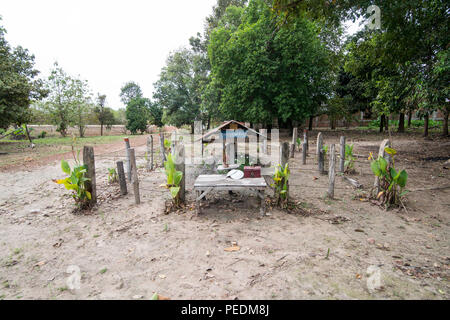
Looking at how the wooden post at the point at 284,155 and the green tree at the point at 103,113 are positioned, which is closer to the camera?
the wooden post at the point at 284,155

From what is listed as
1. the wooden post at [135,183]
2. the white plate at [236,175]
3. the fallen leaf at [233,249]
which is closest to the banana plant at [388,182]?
the white plate at [236,175]

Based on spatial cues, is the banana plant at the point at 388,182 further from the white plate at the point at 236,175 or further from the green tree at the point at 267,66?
the green tree at the point at 267,66

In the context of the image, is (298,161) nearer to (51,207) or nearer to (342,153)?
(342,153)

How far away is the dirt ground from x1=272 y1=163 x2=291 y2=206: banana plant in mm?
299

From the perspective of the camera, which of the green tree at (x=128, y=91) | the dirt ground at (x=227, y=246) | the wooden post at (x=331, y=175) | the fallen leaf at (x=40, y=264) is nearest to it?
the dirt ground at (x=227, y=246)

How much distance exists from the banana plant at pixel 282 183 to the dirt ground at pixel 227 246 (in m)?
0.30

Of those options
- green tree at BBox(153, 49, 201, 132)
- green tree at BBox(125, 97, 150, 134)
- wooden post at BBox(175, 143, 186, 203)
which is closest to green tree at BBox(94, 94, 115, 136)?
green tree at BBox(125, 97, 150, 134)

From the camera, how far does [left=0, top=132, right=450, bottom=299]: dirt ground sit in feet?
8.88

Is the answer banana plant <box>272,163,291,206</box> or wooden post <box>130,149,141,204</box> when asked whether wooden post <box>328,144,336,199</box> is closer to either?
banana plant <box>272,163,291,206</box>

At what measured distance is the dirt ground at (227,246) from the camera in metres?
2.71

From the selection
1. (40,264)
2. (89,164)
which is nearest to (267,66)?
(89,164)

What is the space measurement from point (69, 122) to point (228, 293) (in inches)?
Answer: 1396

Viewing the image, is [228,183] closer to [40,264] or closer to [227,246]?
[227,246]

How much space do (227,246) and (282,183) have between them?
198cm
